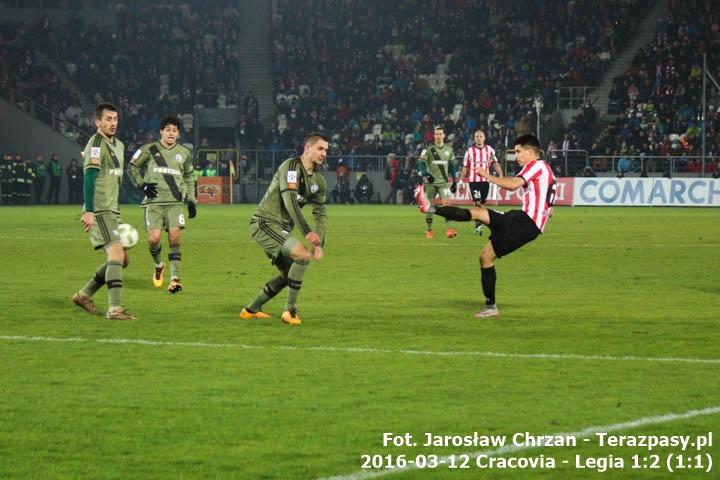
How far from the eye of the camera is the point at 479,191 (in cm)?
3067

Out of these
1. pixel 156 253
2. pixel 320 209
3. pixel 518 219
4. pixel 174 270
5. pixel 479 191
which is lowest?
pixel 174 270

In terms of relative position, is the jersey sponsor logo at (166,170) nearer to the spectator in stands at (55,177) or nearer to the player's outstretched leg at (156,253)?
the player's outstretched leg at (156,253)

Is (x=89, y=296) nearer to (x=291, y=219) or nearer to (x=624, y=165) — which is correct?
(x=291, y=219)

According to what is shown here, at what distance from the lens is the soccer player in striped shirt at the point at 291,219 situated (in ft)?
40.9

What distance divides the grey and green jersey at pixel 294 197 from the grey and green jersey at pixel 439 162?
16.1 meters

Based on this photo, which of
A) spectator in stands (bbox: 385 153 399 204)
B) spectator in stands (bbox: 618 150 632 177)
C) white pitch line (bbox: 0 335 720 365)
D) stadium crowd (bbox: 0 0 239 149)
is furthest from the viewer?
stadium crowd (bbox: 0 0 239 149)

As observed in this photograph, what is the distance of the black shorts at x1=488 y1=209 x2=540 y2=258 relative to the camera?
13625mm

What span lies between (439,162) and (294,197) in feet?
55.3

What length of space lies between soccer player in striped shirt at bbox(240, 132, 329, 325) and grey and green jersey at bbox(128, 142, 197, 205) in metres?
4.19

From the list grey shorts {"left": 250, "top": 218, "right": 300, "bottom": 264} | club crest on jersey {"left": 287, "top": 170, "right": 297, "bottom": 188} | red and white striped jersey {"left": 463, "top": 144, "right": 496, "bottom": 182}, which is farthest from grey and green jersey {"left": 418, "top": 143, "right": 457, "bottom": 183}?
club crest on jersey {"left": 287, "top": 170, "right": 297, "bottom": 188}

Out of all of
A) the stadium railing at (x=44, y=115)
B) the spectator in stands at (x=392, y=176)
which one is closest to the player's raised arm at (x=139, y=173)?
the spectator in stands at (x=392, y=176)

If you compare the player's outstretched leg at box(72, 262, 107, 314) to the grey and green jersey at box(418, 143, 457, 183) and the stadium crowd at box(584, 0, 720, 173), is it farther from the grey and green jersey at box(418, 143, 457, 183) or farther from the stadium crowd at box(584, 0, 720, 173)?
the stadium crowd at box(584, 0, 720, 173)

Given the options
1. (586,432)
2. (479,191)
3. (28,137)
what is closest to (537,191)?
(586,432)

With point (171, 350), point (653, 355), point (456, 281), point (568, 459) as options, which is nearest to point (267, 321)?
point (171, 350)
